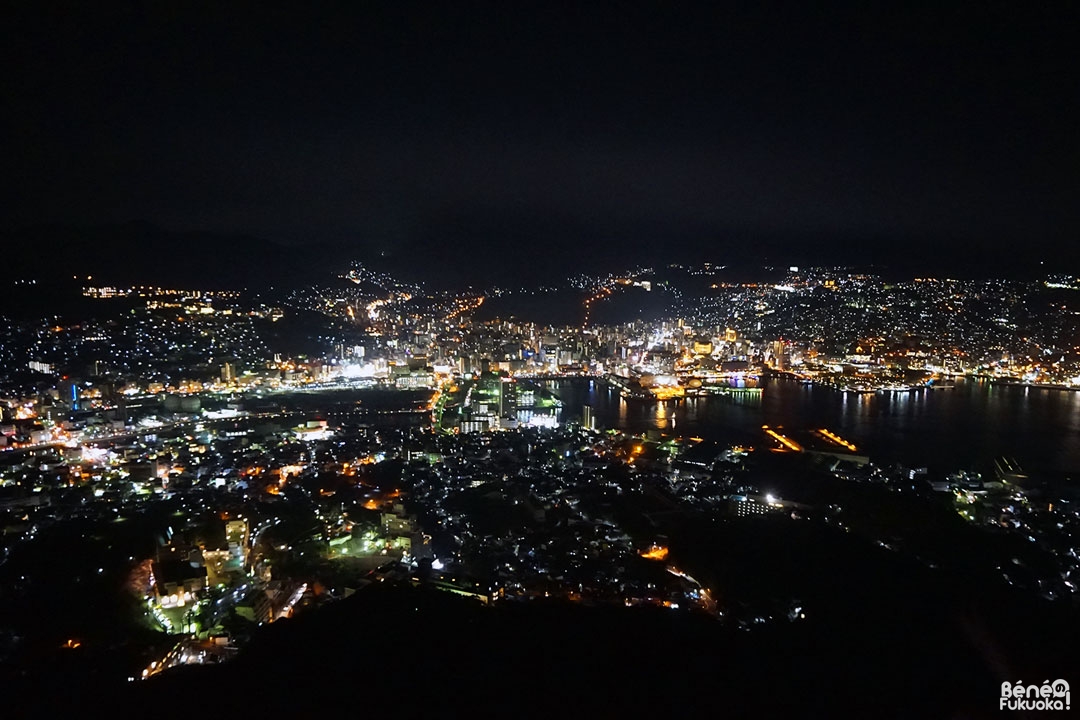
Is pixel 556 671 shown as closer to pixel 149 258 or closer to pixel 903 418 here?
pixel 903 418

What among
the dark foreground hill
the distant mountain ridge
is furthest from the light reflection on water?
the distant mountain ridge

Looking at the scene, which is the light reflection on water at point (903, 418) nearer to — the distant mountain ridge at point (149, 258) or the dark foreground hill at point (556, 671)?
the dark foreground hill at point (556, 671)

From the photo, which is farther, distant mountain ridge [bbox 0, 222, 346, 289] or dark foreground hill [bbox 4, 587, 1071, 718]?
distant mountain ridge [bbox 0, 222, 346, 289]

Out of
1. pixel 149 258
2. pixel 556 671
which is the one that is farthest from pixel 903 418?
pixel 149 258

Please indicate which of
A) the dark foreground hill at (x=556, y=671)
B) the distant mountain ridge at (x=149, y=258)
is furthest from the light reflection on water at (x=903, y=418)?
the distant mountain ridge at (x=149, y=258)

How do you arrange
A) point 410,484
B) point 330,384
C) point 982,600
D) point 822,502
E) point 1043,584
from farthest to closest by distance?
point 330,384
point 410,484
point 822,502
point 1043,584
point 982,600

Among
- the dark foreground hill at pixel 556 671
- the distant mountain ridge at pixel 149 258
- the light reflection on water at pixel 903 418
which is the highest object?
the distant mountain ridge at pixel 149 258

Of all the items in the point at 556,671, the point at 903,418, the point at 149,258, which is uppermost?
the point at 149,258

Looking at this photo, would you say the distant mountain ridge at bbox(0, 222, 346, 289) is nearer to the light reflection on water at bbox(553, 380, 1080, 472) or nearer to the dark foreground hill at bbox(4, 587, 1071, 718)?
the light reflection on water at bbox(553, 380, 1080, 472)

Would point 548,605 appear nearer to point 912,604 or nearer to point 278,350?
point 912,604

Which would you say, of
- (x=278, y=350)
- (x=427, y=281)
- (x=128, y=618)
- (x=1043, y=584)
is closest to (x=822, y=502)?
(x=1043, y=584)

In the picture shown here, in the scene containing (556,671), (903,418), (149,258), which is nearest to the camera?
(556,671)
